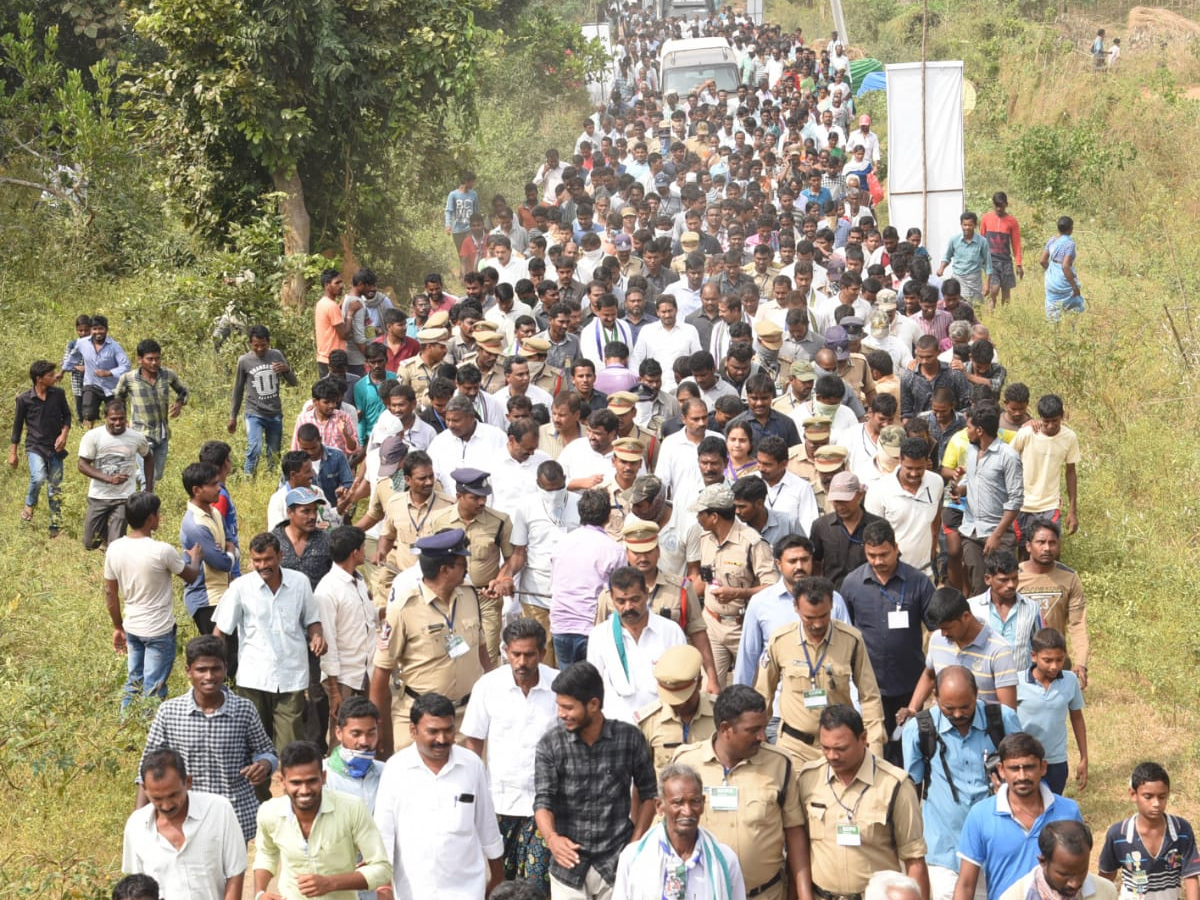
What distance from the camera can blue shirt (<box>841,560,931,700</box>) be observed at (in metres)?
7.82

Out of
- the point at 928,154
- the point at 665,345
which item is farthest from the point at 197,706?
the point at 928,154

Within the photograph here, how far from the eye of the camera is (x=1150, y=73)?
32250mm

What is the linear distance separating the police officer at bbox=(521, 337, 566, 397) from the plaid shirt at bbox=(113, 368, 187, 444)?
3409 mm

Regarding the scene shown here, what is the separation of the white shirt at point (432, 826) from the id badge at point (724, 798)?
39.8 inches

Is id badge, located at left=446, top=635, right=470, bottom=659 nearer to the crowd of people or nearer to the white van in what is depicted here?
the crowd of people

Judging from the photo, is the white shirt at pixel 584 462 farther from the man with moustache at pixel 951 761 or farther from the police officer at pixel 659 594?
the man with moustache at pixel 951 761

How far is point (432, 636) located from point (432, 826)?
5.27 feet

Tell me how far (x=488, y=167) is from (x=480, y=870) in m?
24.7

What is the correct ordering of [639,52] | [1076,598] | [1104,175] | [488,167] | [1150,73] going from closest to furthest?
1. [1076,598]
2. [1104,175]
3. [488,167]
4. [1150,73]
5. [639,52]

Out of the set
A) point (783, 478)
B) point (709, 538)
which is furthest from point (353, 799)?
point (783, 478)

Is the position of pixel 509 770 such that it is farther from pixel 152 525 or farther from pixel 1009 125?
pixel 1009 125

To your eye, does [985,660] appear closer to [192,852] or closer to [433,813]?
[433,813]

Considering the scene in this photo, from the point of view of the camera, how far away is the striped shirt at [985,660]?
723cm

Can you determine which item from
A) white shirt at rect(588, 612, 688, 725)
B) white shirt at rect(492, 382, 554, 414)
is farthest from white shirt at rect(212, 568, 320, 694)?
white shirt at rect(492, 382, 554, 414)
